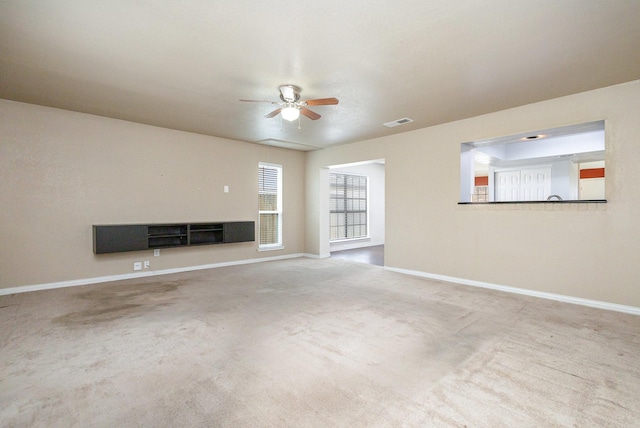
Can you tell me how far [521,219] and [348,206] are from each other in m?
5.06

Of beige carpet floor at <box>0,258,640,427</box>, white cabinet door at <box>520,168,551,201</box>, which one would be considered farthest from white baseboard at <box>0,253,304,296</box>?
white cabinet door at <box>520,168,551,201</box>

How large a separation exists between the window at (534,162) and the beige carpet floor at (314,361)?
7.55ft

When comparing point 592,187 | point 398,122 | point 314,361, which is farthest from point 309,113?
point 592,187

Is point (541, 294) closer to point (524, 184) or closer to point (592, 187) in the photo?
point (524, 184)

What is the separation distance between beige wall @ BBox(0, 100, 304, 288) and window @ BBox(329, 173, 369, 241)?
2858 mm

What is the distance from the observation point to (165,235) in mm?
5199

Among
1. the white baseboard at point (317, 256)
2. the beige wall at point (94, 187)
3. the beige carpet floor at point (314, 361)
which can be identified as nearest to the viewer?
the beige carpet floor at point (314, 361)

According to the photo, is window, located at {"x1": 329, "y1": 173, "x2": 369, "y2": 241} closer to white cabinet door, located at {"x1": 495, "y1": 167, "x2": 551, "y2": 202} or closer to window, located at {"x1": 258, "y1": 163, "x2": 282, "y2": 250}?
window, located at {"x1": 258, "y1": 163, "x2": 282, "y2": 250}

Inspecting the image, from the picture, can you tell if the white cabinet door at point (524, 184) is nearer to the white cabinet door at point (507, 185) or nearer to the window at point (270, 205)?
the white cabinet door at point (507, 185)

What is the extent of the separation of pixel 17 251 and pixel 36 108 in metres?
2.01

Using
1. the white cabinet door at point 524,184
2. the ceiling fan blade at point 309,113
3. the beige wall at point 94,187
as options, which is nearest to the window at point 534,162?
the white cabinet door at point 524,184

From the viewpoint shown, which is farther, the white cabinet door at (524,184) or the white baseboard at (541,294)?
the white cabinet door at (524,184)

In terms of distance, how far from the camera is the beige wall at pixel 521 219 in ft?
11.2

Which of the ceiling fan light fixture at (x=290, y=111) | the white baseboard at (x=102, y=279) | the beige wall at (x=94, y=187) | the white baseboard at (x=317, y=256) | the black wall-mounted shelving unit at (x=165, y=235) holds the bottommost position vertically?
the white baseboard at (x=317, y=256)
